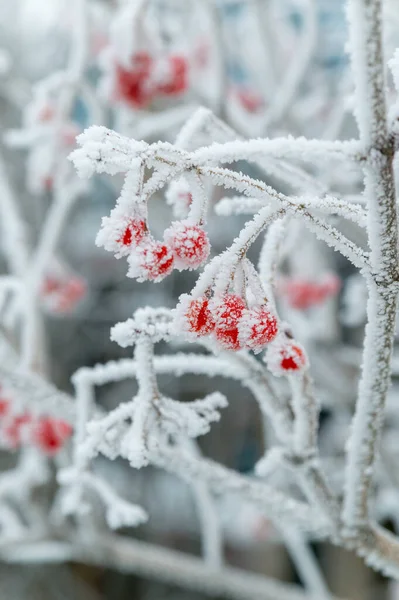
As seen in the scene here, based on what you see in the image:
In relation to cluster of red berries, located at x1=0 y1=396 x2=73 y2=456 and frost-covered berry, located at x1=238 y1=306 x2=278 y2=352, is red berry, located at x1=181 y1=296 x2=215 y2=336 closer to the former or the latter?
frost-covered berry, located at x1=238 y1=306 x2=278 y2=352

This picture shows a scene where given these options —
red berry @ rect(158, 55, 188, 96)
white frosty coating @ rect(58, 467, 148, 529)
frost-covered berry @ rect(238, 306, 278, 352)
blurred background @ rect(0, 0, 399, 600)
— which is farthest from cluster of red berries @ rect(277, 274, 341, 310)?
frost-covered berry @ rect(238, 306, 278, 352)

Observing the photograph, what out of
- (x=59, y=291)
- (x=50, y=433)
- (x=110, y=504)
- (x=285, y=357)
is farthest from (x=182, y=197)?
(x=59, y=291)

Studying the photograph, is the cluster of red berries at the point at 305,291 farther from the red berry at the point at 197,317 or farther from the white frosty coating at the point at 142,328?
the red berry at the point at 197,317

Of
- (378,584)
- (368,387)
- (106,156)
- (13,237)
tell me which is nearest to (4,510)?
(13,237)

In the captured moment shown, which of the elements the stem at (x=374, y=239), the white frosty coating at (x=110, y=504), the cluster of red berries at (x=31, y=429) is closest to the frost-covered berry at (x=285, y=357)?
the stem at (x=374, y=239)

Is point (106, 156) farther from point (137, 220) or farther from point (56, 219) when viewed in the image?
point (56, 219)

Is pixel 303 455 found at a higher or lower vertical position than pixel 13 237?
lower
